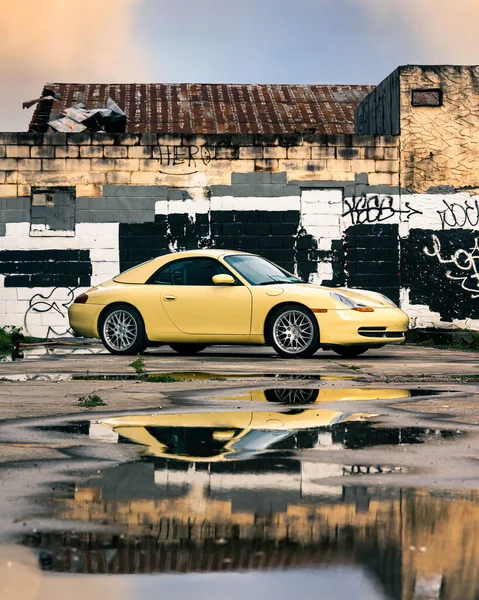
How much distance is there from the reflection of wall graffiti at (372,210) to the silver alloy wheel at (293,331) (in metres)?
6.60

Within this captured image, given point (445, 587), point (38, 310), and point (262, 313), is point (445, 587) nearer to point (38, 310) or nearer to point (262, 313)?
point (262, 313)

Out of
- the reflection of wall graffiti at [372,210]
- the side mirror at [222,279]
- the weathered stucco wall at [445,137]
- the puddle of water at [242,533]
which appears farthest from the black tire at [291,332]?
the puddle of water at [242,533]

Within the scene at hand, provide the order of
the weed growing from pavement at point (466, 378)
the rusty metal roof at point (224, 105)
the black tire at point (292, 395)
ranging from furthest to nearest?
1. the rusty metal roof at point (224, 105)
2. the weed growing from pavement at point (466, 378)
3. the black tire at point (292, 395)

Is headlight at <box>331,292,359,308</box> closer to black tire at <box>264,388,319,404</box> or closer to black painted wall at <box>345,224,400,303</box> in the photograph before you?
black tire at <box>264,388,319,404</box>

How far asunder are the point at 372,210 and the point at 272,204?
5.84 feet

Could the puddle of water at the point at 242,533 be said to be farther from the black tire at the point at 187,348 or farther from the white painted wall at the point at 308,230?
the white painted wall at the point at 308,230

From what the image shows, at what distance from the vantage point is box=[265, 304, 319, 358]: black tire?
13859mm

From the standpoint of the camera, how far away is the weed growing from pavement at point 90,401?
7871mm

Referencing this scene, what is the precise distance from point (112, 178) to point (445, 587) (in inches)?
680

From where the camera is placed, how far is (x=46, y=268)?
20016 millimetres

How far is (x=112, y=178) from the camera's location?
20.1 m

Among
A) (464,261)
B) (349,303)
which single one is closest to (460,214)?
(464,261)

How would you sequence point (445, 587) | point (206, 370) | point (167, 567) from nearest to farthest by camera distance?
point (445, 587) → point (167, 567) → point (206, 370)

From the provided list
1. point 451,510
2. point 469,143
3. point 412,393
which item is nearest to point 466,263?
point 469,143
